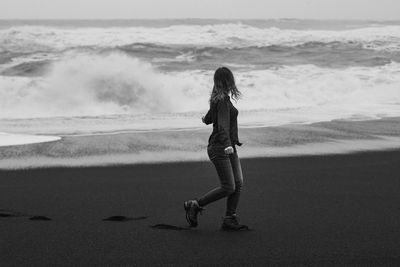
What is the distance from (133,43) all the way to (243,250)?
2920 cm

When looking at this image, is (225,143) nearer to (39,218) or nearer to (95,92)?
(39,218)

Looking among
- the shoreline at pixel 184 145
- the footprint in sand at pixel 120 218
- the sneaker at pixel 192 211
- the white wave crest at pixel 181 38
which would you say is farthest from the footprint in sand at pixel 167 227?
the white wave crest at pixel 181 38

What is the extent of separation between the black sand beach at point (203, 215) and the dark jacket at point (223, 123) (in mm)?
773

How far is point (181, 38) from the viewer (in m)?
37.7

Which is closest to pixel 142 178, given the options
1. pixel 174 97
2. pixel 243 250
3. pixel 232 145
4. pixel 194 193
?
pixel 194 193

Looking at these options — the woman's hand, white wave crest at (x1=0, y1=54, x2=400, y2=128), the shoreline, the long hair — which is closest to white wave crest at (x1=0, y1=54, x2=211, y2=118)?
white wave crest at (x1=0, y1=54, x2=400, y2=128)

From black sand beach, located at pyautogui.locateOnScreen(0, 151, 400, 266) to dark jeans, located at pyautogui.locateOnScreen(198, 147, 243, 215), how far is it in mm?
283

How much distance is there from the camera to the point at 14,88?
18406 mm

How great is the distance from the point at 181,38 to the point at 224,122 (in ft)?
108

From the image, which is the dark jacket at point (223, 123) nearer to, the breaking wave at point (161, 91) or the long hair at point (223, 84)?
the long hair at point (223, 84)

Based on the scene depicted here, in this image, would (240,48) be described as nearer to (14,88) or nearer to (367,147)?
(14,88)

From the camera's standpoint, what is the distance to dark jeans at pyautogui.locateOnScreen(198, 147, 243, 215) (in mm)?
5348

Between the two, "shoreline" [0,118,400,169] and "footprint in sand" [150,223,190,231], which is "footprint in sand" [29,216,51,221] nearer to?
"footprint in sand" [150,223,190,231]

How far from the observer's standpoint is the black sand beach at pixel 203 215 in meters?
4.73
